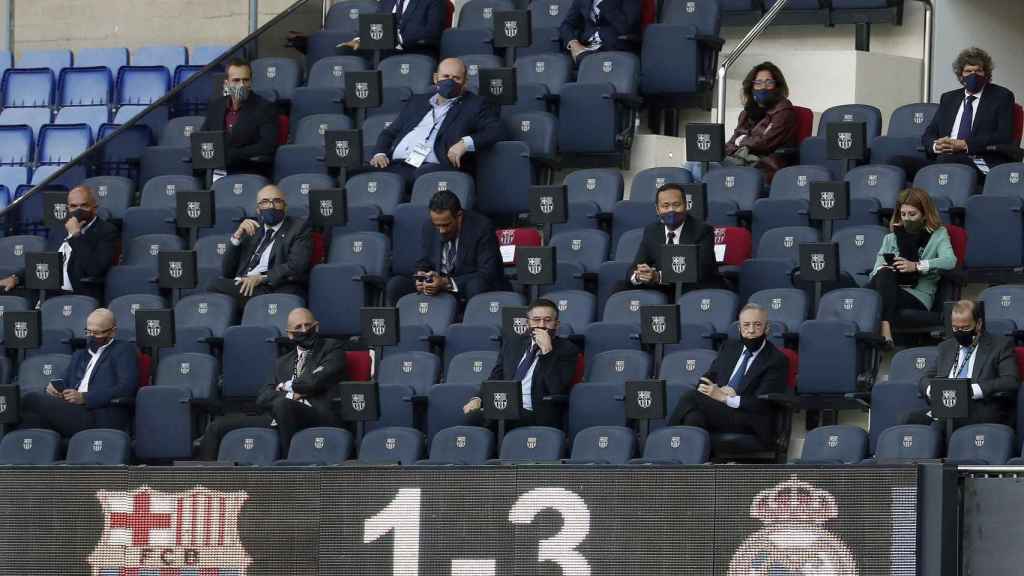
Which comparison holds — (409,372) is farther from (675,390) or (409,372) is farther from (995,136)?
(995,136)

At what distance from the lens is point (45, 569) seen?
27.4 ft

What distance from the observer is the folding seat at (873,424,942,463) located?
9883 millimetres

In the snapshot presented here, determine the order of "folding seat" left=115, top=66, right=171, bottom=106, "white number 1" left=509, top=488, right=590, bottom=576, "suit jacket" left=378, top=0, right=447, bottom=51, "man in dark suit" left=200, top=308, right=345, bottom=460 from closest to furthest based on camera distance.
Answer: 1. "white number 1" left=509, top=488, right=590, bottom=576
2. "man in dark suit" left=200, top=308, right=345, bottom=460
3. "suit jacket" left=378, top=0, right=447, bottom=51
4. "folding seat" left=115, top=66, right=171, bottom=106

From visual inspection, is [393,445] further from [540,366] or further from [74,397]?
[74,397]

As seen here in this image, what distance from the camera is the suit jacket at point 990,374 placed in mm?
10117

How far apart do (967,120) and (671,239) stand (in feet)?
6.22

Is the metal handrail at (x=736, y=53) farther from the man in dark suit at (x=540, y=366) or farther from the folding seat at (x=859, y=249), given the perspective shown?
the man in dark suit at (x=540, y=366)

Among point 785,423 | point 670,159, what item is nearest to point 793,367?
point 785,423

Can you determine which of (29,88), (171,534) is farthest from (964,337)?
(29,88)

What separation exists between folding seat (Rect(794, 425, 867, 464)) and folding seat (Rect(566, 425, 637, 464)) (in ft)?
2.74

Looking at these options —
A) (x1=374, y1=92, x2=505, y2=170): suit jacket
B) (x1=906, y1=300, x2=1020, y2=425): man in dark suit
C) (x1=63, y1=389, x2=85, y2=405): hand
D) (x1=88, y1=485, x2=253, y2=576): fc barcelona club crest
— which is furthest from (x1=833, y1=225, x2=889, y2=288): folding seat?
(x1=88, y1=485, x2=253, y2=576): fc barcelona club crest

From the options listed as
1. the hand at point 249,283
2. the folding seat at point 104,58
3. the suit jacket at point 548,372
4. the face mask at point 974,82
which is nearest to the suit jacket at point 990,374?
the suit jacket at point 548,372

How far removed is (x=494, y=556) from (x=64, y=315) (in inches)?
245

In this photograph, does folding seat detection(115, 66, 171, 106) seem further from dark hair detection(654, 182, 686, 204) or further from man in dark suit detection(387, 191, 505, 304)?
dark hair detection(654, 182, 686, 204)
